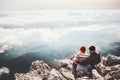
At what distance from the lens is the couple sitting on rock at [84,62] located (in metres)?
5.36

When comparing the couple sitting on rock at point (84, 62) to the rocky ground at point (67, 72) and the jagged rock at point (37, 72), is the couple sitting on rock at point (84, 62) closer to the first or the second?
the rocky ground at point (67, 72)

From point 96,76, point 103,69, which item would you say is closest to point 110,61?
point 103,69

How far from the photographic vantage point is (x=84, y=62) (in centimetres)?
539

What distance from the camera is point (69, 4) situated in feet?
23.0

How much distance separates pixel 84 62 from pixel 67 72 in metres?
0.69

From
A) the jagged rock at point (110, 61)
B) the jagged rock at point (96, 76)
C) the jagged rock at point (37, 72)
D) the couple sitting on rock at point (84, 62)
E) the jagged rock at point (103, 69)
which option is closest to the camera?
the couple sitting on rock at point (84, 62)

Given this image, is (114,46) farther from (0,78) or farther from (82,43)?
(0,78)

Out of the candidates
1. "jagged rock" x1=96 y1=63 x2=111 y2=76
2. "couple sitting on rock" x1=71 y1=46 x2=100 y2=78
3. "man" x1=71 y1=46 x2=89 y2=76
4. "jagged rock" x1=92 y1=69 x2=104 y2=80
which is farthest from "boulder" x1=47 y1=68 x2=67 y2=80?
"jagged rock" x1=96 y1=63 x2=111 y2=76

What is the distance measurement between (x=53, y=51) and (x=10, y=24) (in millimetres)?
1521

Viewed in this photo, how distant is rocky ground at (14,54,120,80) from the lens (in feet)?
18.8

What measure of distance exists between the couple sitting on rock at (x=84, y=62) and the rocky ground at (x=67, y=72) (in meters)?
0.13

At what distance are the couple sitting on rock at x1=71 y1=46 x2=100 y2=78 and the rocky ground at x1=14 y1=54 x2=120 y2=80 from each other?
5.2 inches

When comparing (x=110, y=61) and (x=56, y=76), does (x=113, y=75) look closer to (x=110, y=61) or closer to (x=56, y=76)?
(x=110, y=61)

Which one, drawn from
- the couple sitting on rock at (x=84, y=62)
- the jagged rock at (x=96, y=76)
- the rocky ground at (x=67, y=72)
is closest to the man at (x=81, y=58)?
the couple sitting on rock at (x=84, y=62)
